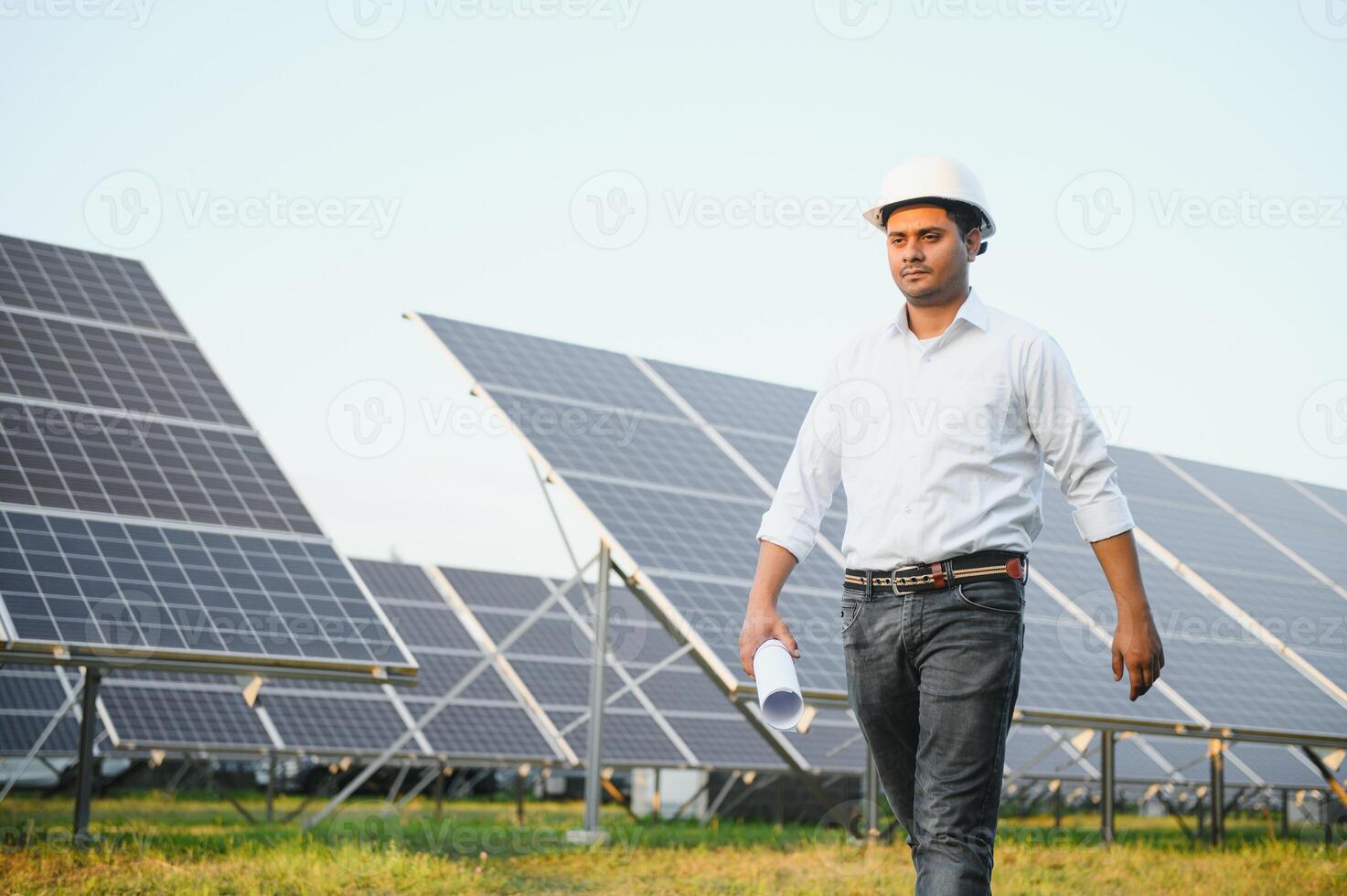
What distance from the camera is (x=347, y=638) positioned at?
8.29 meters

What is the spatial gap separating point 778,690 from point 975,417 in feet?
2.78

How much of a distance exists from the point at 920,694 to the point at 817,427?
0.81m

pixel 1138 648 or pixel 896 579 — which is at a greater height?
pixel 896 579

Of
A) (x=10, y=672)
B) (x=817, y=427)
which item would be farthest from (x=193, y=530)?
(x=10, y=672)

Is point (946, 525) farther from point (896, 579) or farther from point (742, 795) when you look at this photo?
point (742, 795)

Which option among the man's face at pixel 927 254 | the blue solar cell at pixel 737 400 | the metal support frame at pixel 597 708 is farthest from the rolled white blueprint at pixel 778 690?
the blue solar cell at pixel 737 400

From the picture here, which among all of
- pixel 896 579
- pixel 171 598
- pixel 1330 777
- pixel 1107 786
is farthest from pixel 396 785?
pixel 896 579

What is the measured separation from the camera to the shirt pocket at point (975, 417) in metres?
3.41

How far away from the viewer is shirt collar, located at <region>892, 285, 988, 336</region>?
3.54 m

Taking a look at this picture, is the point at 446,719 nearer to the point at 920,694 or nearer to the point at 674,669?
the point at 674,669

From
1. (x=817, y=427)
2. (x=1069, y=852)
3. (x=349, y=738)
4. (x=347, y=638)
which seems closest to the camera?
(x=817, y=427)

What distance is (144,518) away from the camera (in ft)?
28.6

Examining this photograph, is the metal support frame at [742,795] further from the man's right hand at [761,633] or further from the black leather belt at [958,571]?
the black leather belt at [958,571]

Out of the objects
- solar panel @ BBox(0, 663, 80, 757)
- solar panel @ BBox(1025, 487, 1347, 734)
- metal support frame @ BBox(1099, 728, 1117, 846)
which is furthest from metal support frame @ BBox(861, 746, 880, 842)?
solar panel @ BBox(0, 663, 80, 757)
